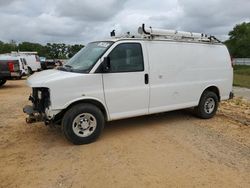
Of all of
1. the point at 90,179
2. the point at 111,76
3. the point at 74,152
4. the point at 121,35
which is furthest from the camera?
the point at 121,35

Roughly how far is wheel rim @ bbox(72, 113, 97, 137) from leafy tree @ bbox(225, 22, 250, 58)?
7986 centimetres

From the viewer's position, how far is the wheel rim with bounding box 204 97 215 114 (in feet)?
26.3

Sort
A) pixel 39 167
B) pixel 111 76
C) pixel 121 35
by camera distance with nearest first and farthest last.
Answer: pixel 39 167, pixel 111 76, pixel 121 35

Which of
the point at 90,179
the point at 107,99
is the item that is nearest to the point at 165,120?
the point at 107,99

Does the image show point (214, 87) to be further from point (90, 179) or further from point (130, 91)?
point (90, 179)

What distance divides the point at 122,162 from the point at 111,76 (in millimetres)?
1885

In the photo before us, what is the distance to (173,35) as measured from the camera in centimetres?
729

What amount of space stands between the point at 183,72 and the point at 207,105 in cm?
137

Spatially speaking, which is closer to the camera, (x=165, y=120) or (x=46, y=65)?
(x=165, y=120)

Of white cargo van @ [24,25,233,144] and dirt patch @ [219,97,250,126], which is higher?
white cargo van @ [24,25,233,144]

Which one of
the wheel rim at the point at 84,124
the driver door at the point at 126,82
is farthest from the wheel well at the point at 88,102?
the wheel rim at the point at 84,124

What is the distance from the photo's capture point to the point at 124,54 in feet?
20.8

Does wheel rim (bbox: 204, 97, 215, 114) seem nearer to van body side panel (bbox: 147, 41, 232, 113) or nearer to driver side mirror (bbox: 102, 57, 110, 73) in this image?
van body side panel (bbox: 147, 41, 232, 113)

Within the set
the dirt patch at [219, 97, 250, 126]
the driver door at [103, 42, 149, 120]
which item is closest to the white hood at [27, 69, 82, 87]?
the driver door at [103, 42, 149, 120]
